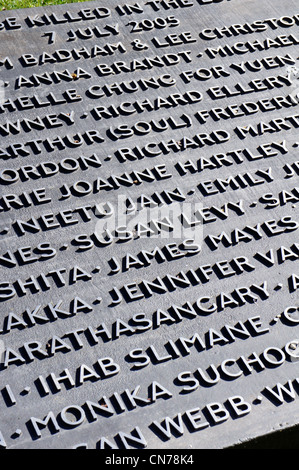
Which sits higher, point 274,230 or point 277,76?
point 277,76

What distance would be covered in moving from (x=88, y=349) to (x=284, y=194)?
5.09ft

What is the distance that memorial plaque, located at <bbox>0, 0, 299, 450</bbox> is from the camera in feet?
10.0

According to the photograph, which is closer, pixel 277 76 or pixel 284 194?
pixel 284 194

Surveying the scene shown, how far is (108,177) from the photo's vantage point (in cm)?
400

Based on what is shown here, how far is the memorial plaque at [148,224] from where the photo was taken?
3.06m

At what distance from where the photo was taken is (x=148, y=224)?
12.5 ft

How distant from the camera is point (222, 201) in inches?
156
